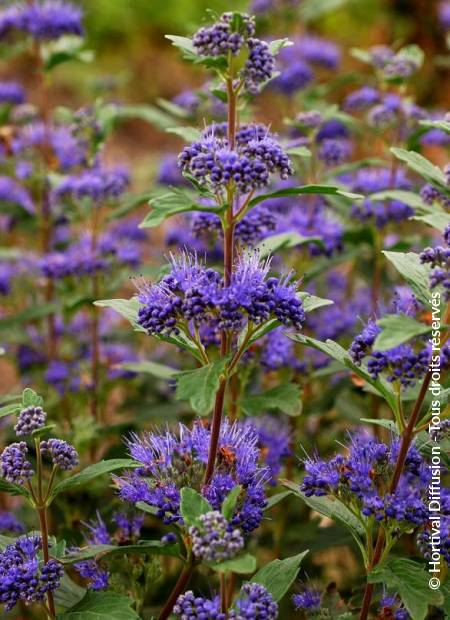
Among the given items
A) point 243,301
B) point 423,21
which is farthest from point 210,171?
point 423,21

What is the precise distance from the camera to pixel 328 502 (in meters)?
2.46

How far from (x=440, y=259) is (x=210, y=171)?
22.7 inches

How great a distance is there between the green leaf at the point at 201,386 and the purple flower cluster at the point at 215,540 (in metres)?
0.23

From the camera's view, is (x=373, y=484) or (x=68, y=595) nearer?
(x=373, y=484)

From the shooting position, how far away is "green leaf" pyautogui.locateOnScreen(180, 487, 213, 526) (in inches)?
77.2

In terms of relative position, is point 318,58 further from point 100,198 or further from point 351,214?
point 100,198

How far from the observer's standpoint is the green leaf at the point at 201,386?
1.96 metres

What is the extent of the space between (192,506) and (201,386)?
0.87 feet

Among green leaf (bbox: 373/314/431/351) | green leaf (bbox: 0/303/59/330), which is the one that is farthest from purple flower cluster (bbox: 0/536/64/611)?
green leaf (bbox: 0/303/59/330)

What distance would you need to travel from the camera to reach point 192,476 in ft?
7.64

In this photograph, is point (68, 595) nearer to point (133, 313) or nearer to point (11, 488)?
point (11, 488)

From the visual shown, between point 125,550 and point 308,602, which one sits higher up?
point 125,550

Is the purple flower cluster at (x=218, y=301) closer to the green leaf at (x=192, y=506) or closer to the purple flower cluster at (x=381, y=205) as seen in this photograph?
the green leaf at (x=192, y=506)

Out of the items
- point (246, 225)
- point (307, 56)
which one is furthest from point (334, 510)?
point (307, 56)
